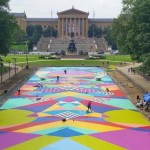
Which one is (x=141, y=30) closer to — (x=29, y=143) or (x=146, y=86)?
(x=146, y=86)

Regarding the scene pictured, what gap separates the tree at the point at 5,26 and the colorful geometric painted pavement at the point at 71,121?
8.09 meters

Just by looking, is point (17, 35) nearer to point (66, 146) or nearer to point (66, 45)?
point (66, 45)

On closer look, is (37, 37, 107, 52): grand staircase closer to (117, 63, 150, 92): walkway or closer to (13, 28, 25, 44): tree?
(13, 28, 25, 44): tree

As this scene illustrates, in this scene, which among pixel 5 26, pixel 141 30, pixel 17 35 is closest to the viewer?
pixel 141 30

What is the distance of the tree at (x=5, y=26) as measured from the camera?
5912cm

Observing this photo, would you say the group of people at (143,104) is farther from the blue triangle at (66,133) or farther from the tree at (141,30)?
the blue triangle at (66,133)

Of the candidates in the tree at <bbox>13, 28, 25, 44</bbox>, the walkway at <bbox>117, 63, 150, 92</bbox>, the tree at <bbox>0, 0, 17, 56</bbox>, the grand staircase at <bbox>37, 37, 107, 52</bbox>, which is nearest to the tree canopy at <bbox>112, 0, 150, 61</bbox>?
the walkway at <bbox>117, 63, 150, 92</bbox>

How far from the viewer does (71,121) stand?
3772 cm

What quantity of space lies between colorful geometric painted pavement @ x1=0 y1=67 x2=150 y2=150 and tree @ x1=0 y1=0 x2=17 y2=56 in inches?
319

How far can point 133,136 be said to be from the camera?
3259 centimetres

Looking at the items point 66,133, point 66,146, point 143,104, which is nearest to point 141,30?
point 143,104

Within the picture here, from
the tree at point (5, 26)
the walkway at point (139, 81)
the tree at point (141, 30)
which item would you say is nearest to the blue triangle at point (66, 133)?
the tree at point (141, 30)

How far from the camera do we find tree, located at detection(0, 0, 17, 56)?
2327 inches

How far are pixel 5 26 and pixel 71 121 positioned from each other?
85.6 ft
